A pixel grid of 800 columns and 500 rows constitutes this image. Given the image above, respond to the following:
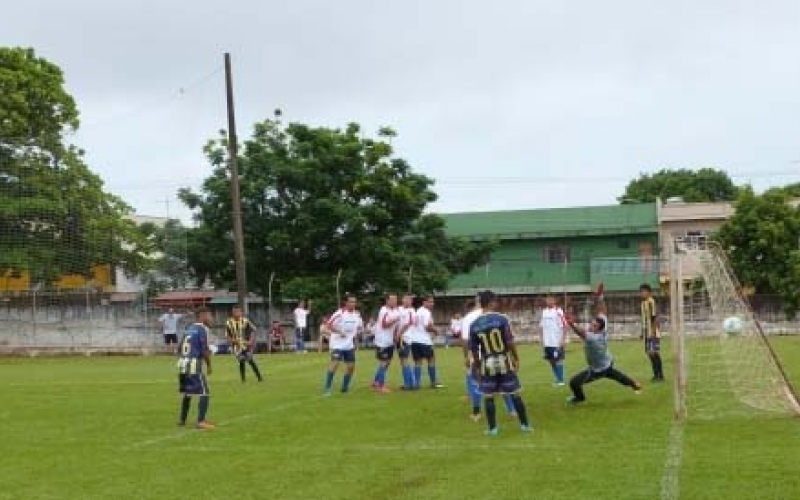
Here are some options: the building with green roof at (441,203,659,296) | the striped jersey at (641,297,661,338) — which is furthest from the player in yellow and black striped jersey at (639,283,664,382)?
the building with green roof at (441,203,659,296)

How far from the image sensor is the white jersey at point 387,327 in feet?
73.3

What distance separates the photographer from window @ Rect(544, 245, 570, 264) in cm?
6054

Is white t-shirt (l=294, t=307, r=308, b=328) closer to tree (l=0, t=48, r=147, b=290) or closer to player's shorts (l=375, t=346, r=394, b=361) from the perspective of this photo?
tree (l=0, t=48, r=147, b=290)

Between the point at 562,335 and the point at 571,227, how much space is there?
39227 mm

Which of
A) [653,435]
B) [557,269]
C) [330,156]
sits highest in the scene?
[330,156]

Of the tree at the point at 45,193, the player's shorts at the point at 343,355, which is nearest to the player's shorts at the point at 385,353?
the player's shorts at the point at 343,355

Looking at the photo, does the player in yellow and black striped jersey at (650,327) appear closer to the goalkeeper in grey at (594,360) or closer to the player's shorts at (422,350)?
the goalkeeper in grey at (594,360)

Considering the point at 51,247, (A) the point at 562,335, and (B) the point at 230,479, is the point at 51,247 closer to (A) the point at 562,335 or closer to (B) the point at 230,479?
(A) the point at 562,335

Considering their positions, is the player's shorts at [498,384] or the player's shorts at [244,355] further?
the player's shorts at [244,355]

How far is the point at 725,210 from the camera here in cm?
6138

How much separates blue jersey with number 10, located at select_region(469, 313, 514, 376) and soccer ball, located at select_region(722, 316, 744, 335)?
511cm

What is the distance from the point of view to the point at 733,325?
727 inches

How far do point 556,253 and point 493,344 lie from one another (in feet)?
154

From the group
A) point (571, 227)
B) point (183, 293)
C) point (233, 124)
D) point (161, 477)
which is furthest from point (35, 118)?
point (161, 477)
